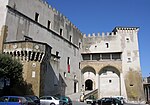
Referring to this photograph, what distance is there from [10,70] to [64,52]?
17.7 meters

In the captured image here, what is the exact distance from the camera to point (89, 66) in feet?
137

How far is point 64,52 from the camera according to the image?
118ft

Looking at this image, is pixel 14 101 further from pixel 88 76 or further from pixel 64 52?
pixel 88 76

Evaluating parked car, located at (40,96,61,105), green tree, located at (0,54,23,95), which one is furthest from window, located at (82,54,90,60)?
parked car, located at (40,96,61,105)

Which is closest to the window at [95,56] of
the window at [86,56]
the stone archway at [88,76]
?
the window at [86,56]

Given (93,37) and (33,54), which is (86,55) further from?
(33,54)

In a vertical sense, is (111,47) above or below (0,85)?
above

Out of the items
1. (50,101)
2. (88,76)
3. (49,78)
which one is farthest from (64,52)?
(50,101)

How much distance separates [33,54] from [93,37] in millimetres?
23605

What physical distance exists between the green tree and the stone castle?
2.03 metres

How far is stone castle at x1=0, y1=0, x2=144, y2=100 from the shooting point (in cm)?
2266

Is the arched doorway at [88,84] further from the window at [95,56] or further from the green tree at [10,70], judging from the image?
the green tree at [10,70]

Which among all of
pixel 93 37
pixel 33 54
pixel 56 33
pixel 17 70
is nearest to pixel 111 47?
pixel 93 37

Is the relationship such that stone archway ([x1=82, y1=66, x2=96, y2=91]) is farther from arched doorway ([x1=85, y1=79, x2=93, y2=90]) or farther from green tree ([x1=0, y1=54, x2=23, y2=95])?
green tree ([x1=0, y1=54, x2=23, y2=95])
